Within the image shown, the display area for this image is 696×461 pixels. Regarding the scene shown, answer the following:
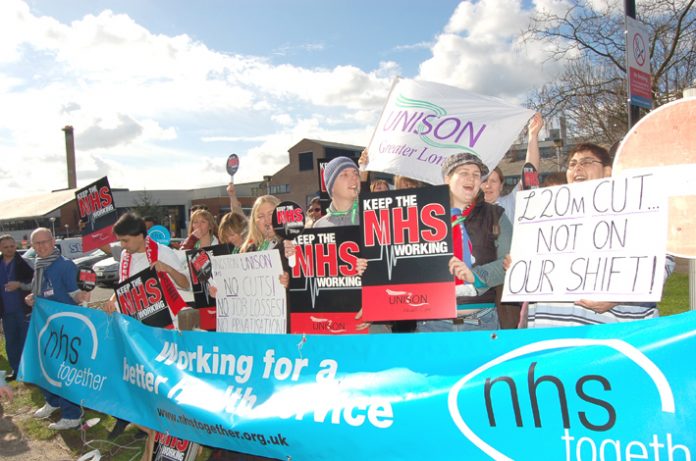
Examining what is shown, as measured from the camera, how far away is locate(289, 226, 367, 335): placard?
3939 millimetres

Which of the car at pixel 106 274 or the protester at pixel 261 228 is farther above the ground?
the protester at pixel 261 228

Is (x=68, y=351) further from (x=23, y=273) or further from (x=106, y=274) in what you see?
(x=106, y=274)

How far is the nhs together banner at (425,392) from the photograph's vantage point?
230 cm

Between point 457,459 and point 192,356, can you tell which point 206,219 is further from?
point 457,459

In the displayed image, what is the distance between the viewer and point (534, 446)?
2.47 m

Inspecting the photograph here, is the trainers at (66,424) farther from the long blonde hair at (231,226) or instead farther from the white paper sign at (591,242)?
the white paper sign at (591,242)

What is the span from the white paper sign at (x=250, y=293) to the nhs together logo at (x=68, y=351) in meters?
1.10

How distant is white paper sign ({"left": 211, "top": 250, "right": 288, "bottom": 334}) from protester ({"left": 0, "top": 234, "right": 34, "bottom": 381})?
4167 mm

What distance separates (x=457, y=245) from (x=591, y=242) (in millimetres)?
928

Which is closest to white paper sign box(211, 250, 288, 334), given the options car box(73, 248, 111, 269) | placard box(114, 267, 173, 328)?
placard box(114, 267, 173, 328)

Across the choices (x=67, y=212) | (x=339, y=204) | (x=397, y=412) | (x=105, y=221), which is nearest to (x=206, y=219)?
(x=105, y=221)

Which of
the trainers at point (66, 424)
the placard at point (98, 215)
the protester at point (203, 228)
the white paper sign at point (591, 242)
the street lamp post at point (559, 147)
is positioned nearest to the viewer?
the white paper sign at point (591, 242)

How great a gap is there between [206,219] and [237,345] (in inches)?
107

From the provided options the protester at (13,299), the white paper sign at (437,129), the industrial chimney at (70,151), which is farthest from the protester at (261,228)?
the industrial chimney at (70,151)
